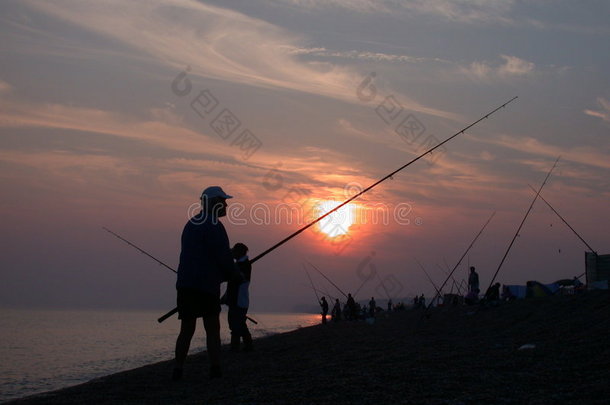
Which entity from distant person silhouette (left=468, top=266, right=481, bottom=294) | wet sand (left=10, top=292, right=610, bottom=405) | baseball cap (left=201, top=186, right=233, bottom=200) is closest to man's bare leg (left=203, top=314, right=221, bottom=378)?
wet sand (left=10, top=292, right=610, bottom=405)

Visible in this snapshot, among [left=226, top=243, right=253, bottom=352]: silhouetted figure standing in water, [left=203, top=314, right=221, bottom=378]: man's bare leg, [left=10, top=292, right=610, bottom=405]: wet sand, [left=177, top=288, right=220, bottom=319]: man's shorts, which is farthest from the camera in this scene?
[left=226, top=243, right=253, bottom=352]: silhouetted figure standing in water

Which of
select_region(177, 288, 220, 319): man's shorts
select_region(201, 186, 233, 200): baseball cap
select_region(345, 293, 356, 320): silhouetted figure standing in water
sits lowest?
select_region(345, 293, 356, 320): silhouetted figure standing in water

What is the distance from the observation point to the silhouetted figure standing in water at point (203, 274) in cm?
708

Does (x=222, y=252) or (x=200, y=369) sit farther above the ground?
(x=222, y=252)

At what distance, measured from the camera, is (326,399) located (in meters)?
5.31

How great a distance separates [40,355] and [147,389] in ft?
70.2

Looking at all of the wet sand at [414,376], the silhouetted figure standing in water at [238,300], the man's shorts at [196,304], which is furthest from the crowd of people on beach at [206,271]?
the silhouetted figure standing in water at [238,300]

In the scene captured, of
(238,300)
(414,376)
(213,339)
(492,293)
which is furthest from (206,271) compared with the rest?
(492,293)

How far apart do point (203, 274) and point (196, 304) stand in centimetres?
33

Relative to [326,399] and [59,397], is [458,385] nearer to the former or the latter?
[326,399]

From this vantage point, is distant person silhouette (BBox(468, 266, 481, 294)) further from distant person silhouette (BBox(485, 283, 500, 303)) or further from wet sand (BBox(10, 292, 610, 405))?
wet sand (BBox(10, 292, 610, 405))

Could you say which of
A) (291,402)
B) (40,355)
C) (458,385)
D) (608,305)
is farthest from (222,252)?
(40,355)

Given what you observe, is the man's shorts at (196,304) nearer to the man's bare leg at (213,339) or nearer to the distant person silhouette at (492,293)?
the man's bare leg at (213,339)

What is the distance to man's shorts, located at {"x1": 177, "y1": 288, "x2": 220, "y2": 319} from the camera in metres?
7.08
